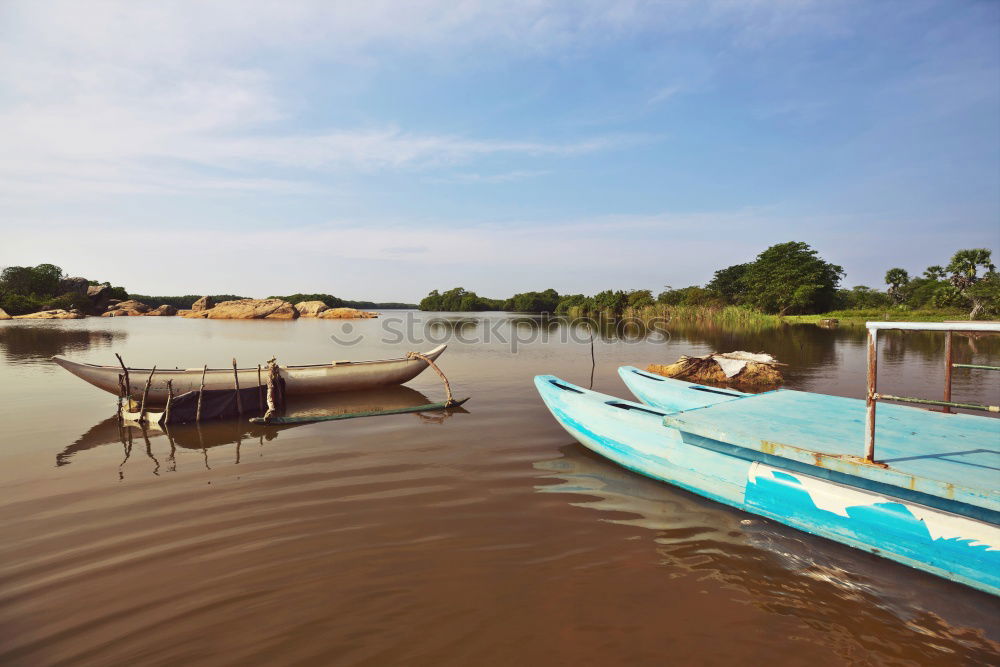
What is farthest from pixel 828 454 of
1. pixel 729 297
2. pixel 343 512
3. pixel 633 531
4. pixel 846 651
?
pixel 729 297

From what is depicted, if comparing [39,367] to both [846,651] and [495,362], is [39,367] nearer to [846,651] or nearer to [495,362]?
[495,362]

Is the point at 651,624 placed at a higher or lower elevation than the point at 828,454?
lower

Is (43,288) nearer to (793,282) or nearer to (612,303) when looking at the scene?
(612,303)

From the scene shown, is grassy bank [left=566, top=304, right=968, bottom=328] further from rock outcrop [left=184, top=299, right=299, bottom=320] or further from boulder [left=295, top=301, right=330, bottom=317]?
rock outcrop [left=184, top=299, right=299, bottom=320]

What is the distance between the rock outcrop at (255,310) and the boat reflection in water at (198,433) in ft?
238

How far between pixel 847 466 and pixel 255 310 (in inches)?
3348

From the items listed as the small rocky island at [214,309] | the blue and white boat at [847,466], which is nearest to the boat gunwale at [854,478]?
the blue and white boat at [847,466]

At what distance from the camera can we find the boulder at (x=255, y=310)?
75.6 metres

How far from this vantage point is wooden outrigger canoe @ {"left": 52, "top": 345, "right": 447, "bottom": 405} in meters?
10.7

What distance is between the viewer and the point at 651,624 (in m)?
3.39

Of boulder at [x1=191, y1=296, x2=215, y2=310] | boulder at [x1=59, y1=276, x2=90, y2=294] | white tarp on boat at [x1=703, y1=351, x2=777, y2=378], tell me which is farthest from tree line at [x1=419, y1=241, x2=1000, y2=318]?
boulder at [x1=59, y1=276, x2=90, y2=294]

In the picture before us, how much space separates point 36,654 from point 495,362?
53.5 ft

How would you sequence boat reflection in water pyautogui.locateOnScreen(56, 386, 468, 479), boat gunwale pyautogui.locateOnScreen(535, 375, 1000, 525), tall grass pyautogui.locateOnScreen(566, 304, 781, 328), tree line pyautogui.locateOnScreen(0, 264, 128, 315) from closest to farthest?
1. boat gunwale pyautogui.locateOnScreen(535, 375, 1000, 525)
2. boat reflection in water pyautogui.locateOnScreen(56, 386, 468, 479)
3. tall grass pyautogui.locateOnScreen(566, 304, 781, 328)
4. tree line pyautogui.locateOnScreen(0, 264, 128, 315)

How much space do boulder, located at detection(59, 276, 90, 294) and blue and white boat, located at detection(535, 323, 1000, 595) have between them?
10920cm
